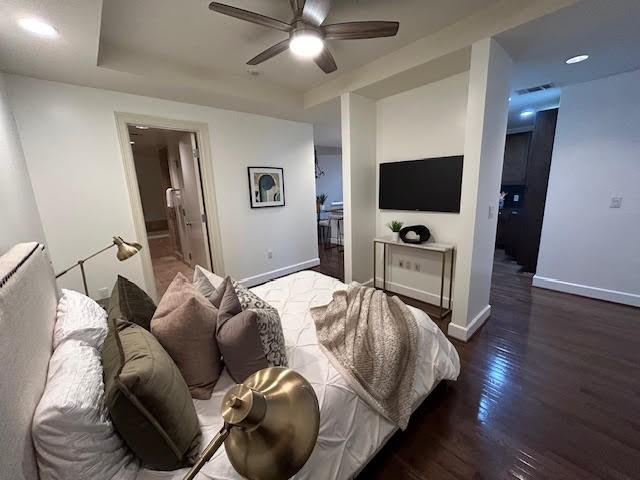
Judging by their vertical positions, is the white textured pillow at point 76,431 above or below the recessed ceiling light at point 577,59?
below

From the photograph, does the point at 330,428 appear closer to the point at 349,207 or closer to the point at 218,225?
the point at 349,207

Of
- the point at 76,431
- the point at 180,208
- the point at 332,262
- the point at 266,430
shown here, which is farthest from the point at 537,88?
the point at 180,208

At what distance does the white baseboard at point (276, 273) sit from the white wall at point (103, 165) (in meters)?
0.02

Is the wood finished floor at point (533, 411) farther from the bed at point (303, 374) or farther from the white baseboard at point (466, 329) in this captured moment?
the bed at point (303, 374)

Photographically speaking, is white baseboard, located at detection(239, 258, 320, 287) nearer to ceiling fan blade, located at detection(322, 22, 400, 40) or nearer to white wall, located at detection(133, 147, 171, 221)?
ceiling fan blade, located at detection(322, 22, 400, 40)

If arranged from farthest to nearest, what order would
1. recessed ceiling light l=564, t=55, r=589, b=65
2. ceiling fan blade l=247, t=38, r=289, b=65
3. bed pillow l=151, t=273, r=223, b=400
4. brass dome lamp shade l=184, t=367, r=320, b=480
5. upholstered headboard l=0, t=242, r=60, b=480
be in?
recessed ceiling light l=564, t=55, r=589, b=65 < ceiling fan blade l=247, t=38, r=289, b=65 < bed pillow l=151, t=273, r=223, b=400 < upholstered headboard l=0, t=242, r=60, b=480 < brass dome lamp shade l=184, t=367, r=320, b=480

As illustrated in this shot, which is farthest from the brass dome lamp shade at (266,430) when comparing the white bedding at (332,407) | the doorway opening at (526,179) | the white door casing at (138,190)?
the doorway opening at (526,179)

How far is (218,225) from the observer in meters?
3.42

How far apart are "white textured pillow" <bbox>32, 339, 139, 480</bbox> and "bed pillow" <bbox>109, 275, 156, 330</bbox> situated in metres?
0.34

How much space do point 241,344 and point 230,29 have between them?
91.4 inches

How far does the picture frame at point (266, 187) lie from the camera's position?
12.0 feet

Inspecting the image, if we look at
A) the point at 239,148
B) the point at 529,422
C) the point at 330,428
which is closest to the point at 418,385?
the point at 330,428

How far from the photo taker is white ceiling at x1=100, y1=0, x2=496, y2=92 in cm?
181

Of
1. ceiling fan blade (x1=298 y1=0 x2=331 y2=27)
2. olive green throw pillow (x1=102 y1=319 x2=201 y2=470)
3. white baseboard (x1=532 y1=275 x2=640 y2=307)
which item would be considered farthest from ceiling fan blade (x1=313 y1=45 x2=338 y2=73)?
white baseboard (x1=532 y1=275 x2=640 y2=307)
